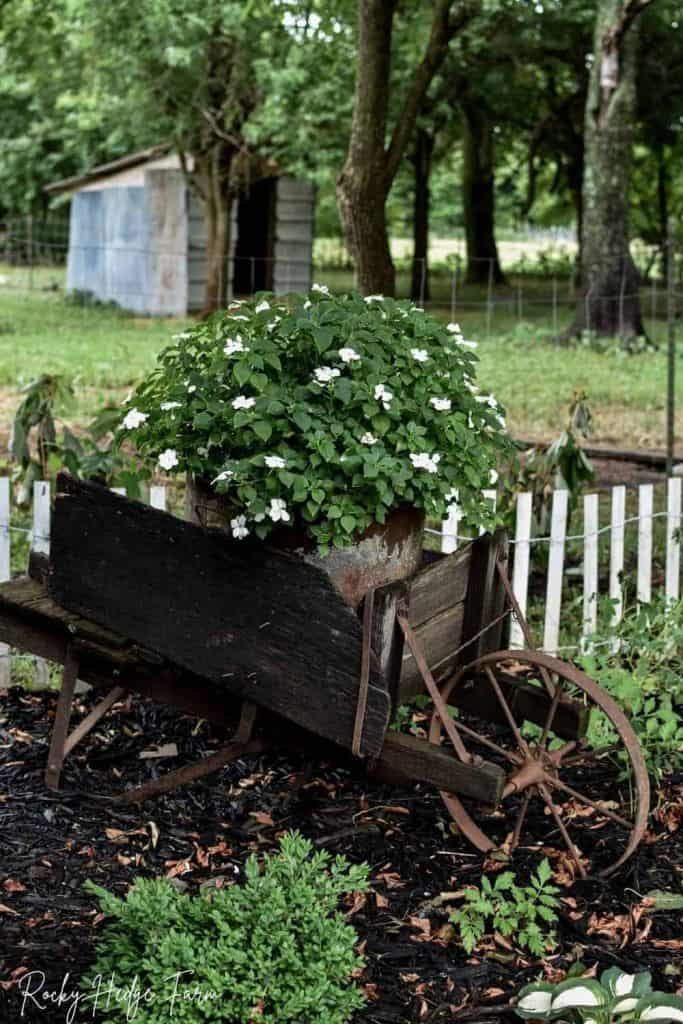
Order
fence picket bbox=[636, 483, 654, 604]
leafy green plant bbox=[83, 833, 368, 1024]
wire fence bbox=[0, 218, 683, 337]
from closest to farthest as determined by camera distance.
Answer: leafy green plant bbox=[83, 833, 368, 1024] < fence picket bbox=[636, 483, 654, 604] < wire fence bbox=[0, 218, 683, 337]

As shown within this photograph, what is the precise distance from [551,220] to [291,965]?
34716 mm

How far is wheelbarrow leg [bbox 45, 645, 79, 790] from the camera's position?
4.00 meters

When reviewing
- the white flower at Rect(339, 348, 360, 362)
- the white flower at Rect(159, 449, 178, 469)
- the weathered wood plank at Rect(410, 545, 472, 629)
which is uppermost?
the white flower at Rect(339, 348, 360, 362)

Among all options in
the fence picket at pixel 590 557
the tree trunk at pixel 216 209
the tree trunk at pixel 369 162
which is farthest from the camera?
the tree trunk at pixel 216 209

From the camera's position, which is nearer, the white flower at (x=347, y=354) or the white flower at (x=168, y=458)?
the white flower at (x=347, y=354)

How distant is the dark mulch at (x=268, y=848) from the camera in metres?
3.15

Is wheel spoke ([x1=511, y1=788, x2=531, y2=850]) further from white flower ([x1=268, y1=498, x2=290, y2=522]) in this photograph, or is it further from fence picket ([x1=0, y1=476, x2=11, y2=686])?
fence picket ([x1=0, y1=476, x2=11, y2=686])

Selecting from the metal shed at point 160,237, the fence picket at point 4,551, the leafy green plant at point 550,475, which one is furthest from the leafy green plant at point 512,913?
the metal shed at point 160,237

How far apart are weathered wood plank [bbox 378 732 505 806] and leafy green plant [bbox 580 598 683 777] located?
959 millimetres

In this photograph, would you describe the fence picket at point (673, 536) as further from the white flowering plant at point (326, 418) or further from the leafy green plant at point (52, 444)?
the leafy green plant at point (52, 444)

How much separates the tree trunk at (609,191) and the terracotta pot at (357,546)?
12.2 metres

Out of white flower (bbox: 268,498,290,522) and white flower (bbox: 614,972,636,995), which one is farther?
white flower (bbox: 268,498,290,522)

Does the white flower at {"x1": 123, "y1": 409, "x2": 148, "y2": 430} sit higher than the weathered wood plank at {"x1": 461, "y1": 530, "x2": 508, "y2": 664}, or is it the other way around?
the white flower at {"x1": 123, "y1": 409, "x2": 148, "y2": 430}

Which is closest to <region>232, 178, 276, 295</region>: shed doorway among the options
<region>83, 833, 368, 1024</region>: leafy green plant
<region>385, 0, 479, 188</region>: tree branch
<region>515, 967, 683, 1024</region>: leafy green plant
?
<region>385, 0, 479, 188</region>: tree branch
